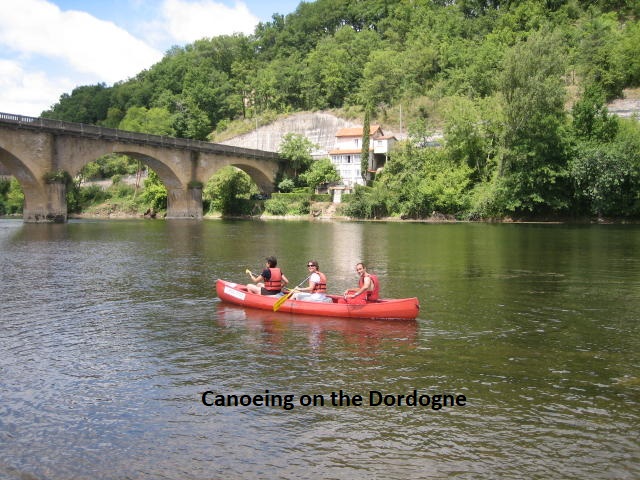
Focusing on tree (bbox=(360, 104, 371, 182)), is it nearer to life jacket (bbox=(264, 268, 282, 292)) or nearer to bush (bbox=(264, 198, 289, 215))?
bush (bbox=(264, 198, 289, 215))

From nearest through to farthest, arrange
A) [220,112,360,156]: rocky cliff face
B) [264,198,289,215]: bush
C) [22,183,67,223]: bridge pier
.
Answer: [22,183,67,223]: bridge pier < [264,198,289,215]: bush < [220,112,360,156]: rocky cliff face

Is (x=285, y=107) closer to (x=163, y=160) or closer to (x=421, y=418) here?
(x=163, y=160)

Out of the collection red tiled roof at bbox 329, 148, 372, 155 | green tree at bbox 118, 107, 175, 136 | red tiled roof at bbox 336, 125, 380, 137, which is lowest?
red tiled roof at bbox 329, 148, 372, 155

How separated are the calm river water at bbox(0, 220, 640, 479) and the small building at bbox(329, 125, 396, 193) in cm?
6469

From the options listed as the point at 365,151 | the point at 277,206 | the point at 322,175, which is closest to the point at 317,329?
the point at 277,206

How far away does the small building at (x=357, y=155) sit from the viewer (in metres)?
86.0

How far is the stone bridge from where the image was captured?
55.1m

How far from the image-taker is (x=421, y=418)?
890cm

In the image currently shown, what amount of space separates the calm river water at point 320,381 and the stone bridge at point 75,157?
126 feet

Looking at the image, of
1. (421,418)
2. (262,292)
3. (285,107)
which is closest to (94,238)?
(262,292)

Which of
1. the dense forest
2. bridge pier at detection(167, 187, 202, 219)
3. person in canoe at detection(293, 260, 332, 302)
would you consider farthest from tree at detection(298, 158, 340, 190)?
person in canoe at detection(293, 260, 332, 302)

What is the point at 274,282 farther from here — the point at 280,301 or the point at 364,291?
the point at 364,291

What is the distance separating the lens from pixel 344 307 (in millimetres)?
15750

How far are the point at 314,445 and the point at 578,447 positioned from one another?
147 inches
